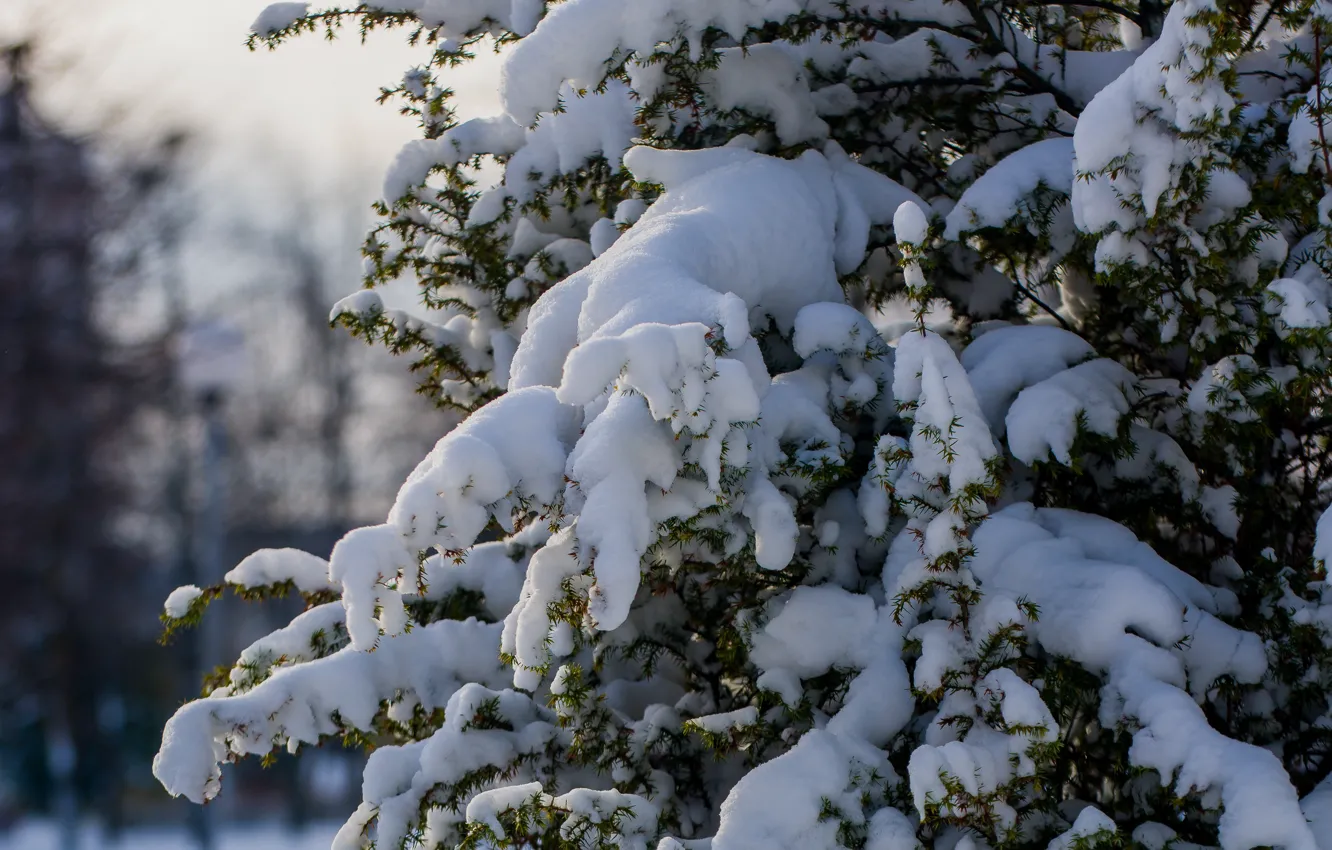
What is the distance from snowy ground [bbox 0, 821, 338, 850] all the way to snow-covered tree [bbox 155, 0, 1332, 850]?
14.6m

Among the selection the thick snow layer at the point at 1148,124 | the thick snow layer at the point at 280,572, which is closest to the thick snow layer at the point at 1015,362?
the thick snow layer at the point at 1148,124

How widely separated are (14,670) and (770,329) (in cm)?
1623

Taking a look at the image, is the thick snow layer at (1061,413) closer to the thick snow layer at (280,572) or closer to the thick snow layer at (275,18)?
the thick snow layer at (280,572)

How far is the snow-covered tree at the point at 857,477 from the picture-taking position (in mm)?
2404

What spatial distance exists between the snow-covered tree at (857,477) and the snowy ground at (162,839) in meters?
14.6

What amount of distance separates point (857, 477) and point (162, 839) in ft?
59.8

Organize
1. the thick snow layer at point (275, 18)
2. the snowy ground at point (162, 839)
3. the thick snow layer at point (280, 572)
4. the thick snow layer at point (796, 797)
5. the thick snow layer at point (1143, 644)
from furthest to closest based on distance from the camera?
1. the snowy ground at point (162, 839)
2. the thick snow layer at point (275, 18)
3. the thick snow layer at point (280, 572)
4. the thick snow layer at point (796, 797)
5. the thick snow layer at point (1143, 644)

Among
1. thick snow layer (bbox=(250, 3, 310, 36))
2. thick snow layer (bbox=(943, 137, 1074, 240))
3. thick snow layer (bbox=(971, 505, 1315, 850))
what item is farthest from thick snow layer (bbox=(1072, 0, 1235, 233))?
thick snow layer (bbox=(250, 3, 310, 36))

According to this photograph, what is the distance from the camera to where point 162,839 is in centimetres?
1828

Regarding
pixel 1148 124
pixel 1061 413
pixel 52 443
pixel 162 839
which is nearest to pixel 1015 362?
pixel 1061 413

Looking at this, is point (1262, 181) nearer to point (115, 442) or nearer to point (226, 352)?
point (226, 352)

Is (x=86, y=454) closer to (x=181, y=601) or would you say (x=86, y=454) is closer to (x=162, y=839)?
(x=162, y=839)

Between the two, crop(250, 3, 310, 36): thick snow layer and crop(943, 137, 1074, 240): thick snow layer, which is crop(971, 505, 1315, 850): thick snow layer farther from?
crop(250, 3, 310, 36): thick snow layer

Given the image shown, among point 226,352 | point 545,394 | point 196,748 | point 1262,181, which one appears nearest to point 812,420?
point 545,394
